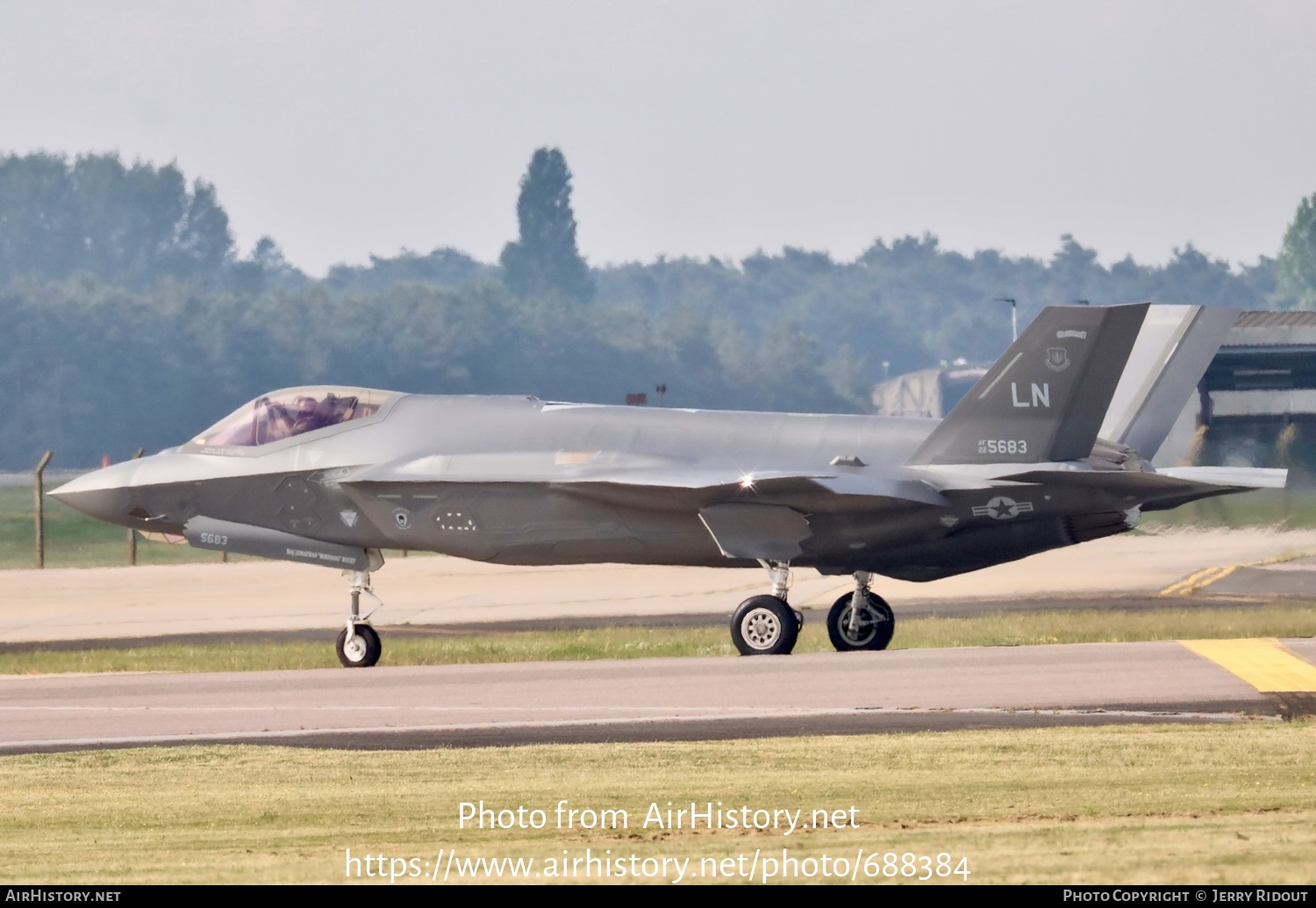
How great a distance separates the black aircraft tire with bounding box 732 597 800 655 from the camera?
1989 centimetres

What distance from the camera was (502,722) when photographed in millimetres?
14797

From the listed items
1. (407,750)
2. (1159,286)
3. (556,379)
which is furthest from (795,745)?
(1159,286)

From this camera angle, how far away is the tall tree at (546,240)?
6393 inches

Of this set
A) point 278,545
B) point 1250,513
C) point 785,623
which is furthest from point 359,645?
point 1250,513

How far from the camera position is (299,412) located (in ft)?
71.3

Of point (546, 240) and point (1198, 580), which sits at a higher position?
point (546, 240)

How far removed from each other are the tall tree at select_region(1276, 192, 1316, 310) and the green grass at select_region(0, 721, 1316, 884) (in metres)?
186

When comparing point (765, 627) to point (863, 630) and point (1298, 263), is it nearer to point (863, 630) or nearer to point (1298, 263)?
point (863, 630)

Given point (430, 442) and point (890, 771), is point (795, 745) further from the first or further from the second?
point (430, 442)

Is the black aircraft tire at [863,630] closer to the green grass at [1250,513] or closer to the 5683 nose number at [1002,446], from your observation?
the 5683 nose number at [1002,446]

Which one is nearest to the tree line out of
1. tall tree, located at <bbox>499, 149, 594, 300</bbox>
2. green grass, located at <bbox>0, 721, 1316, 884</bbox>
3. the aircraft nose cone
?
tall tree, located at <bbox>499, 149, 594, 300</bbox>

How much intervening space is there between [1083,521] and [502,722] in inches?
303

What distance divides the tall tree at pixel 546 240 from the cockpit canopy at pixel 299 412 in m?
137

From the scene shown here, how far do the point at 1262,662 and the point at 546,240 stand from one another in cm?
14987
